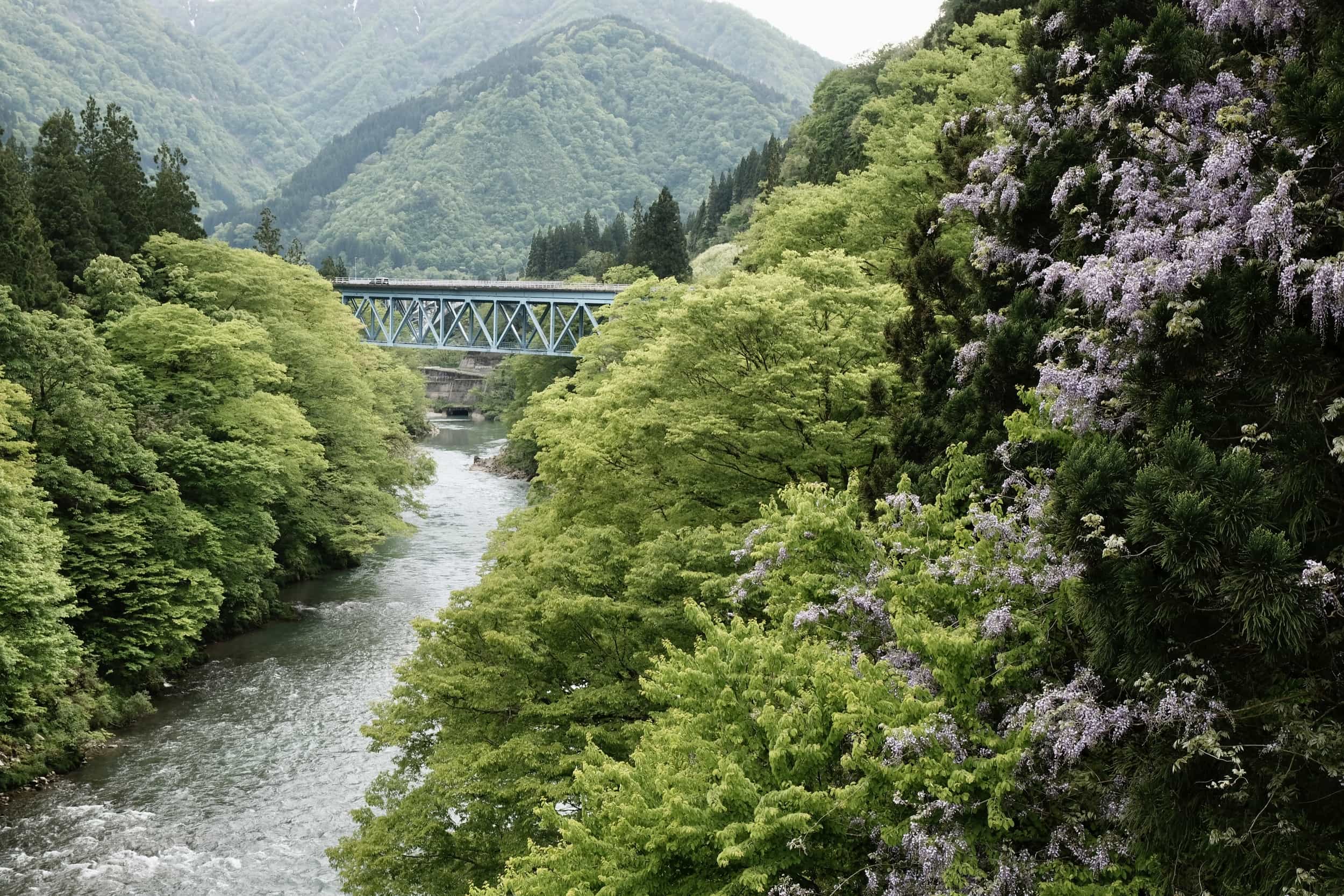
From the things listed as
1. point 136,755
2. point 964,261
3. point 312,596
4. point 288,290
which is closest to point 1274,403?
point 964,261

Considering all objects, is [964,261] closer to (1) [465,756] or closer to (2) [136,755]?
(1) [465,756]

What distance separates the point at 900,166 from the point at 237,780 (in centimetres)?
1925

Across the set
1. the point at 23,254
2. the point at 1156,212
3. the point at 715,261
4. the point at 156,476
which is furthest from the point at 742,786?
the point at 715,261

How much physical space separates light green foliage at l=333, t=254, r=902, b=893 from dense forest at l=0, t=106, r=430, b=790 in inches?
356

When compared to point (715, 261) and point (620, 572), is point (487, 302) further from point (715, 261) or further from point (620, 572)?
point (620, 572)

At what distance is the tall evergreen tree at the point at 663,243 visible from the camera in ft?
231

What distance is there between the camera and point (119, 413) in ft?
91.7

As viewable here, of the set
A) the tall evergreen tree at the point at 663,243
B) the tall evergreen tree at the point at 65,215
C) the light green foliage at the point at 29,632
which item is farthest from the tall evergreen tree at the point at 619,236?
the light green foliage at the point at 29,632

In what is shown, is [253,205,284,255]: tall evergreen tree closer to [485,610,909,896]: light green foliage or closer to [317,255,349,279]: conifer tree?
[317,255,349,279]: conifer tree

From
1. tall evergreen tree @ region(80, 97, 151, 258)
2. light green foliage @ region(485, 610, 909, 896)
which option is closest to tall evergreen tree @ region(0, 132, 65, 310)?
tall evergreen tree @ region(80, 97, 151, 258)

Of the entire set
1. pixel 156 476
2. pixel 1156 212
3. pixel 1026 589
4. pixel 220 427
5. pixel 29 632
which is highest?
pixel 1156 212

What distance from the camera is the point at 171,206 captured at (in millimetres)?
43656

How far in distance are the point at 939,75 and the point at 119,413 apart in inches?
881

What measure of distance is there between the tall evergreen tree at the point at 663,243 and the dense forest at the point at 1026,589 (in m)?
54.2
